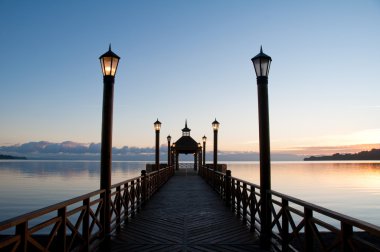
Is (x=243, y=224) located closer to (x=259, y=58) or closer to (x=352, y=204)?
(x=259, y=58)

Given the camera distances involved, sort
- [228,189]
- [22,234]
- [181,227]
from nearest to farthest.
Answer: [22,234]
[181,227]
[228,189]

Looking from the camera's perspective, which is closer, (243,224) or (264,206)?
(264,206)

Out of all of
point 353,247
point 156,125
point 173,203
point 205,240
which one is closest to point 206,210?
point 173,203

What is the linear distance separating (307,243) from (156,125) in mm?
14470

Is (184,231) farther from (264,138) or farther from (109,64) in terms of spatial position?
(109,64)

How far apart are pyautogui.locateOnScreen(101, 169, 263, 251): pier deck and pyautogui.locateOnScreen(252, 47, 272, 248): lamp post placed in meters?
0.61

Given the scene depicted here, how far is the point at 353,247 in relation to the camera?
3.17 metres

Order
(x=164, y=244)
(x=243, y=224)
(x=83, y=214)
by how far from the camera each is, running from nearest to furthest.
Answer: (x=83, y=214) < (x=164, y=244) < (x=243, y=224)

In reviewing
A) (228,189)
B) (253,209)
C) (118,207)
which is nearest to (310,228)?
(253,209)

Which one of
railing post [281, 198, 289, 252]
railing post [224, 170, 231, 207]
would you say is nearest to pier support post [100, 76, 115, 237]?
railing post [281, 198, 289, 252]

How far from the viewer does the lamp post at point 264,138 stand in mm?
6148

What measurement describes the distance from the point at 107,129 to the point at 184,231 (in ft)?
9.70

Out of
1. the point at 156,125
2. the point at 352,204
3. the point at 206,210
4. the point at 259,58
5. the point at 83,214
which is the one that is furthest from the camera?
the point at 352,204

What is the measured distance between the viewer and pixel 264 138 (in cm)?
631
